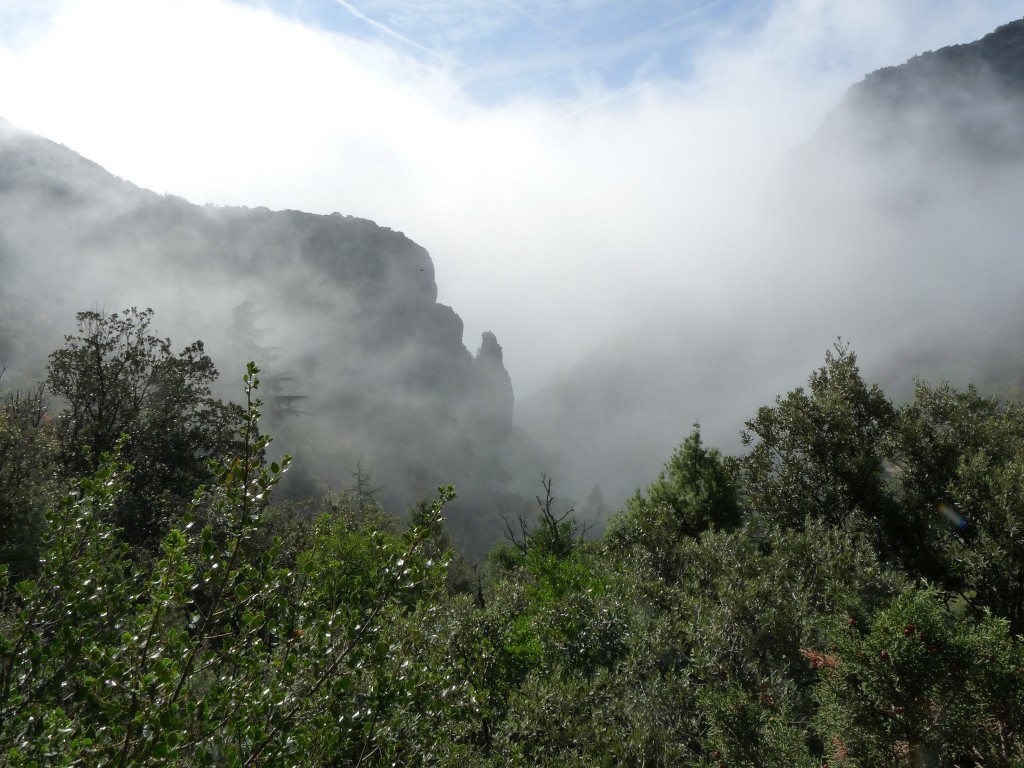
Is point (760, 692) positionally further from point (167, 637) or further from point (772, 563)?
point (167, 637)

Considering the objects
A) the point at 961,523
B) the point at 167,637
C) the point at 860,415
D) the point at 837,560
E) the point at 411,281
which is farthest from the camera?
the point at 411,281

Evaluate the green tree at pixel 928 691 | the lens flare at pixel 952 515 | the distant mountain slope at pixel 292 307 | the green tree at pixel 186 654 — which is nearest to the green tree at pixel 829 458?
the lens flare at pixel 952 515

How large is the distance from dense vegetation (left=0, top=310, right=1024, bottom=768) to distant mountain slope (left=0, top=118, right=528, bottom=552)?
58.6 meters

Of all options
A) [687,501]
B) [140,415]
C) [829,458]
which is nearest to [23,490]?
[140,415]

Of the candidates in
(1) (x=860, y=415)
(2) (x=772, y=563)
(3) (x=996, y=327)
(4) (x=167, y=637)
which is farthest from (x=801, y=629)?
(3) (x=996, y=327)

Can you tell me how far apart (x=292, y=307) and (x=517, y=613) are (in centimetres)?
12093

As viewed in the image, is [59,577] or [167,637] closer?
[167,637]

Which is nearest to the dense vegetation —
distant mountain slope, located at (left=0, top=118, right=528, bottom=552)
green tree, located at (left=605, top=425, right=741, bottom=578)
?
green tree, located at (left=605, top=425, right=741, bottom=578)

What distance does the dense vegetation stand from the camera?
361 centimetres

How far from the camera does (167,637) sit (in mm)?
3162

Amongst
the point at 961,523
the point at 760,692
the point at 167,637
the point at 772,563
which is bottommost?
the point at 760,692

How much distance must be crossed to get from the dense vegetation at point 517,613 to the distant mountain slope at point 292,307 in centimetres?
5862

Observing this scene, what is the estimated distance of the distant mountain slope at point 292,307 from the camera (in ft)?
269

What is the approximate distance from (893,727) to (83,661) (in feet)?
25.5
